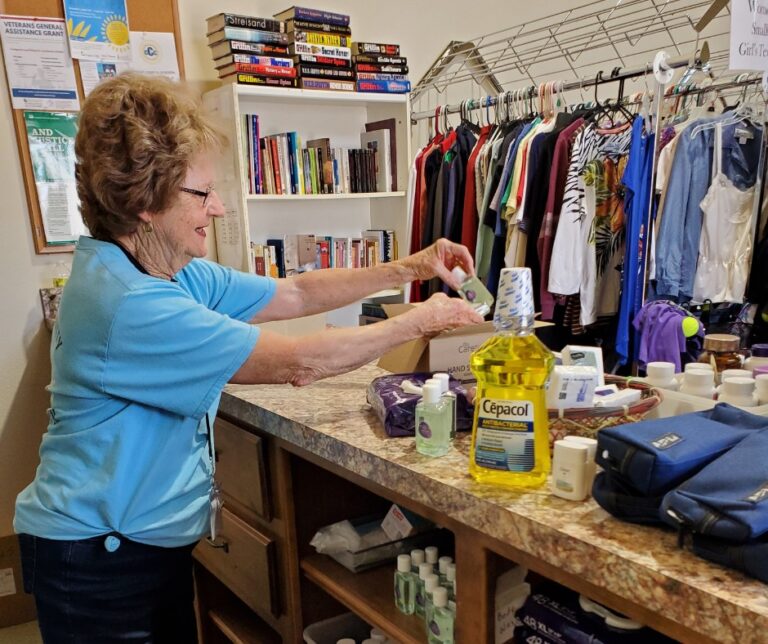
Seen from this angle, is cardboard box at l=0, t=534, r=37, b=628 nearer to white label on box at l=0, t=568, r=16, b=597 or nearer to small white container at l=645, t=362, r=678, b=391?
white label on box at l=0, t=568, r=16, b=597

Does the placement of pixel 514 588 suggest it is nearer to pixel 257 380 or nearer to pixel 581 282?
pixel 257 380

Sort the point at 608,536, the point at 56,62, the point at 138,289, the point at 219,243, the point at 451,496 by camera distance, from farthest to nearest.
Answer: the point at 219,243, the point at 56,62, the point at 138,289, the point at 451,496, the point at 608,536

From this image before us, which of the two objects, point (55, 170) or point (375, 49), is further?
point (375, 49)

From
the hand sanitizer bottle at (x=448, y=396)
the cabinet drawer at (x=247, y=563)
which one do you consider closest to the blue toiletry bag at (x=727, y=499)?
the hand sanitizer bottle at (x=448, y=396)

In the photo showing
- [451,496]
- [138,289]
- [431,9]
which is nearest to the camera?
[451,496]

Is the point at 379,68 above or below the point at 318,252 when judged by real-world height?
above

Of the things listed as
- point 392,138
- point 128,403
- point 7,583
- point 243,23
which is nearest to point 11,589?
point 7,583

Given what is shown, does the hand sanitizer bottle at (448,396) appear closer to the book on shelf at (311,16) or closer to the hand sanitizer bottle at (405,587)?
the hand sanitizer bottle at (405,587)

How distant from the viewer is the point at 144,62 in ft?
8.43

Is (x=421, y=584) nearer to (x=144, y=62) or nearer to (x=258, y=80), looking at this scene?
(x=258, y=80)

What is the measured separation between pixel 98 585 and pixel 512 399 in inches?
32.7

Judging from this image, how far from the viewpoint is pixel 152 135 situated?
1.08 m

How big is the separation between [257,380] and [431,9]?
2.85 m

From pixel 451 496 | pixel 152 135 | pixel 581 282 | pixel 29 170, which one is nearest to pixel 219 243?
pixel 29 170
